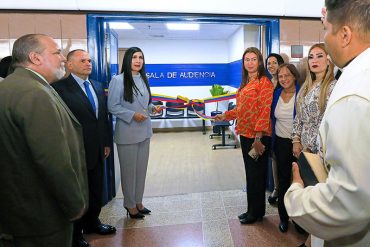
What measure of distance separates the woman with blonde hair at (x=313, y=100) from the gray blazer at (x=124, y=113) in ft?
4.57

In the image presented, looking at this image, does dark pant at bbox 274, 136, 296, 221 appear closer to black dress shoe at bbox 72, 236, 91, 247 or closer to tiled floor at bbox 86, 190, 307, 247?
tiled floor at bbox 86, 190, 307, 247

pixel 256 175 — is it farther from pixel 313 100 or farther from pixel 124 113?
pixel 124 113

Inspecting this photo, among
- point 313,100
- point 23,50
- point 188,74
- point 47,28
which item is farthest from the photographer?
point 188,74

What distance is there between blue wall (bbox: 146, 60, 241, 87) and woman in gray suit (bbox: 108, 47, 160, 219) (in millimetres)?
5121

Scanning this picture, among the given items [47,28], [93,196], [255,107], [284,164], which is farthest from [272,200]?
[47,28]

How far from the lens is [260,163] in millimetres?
2648

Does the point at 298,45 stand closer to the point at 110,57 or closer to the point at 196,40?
the point at 110,57

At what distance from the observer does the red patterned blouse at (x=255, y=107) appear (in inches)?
99.7

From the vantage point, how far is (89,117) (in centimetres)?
238

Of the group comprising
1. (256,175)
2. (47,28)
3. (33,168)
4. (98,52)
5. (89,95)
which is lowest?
(256,175)

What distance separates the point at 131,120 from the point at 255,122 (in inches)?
45.0

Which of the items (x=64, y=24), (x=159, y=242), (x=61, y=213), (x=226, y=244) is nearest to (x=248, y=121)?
(x=226, y=244)

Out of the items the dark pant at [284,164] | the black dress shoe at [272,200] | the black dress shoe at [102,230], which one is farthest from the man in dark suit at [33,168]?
the black dress shoe at [272,200]

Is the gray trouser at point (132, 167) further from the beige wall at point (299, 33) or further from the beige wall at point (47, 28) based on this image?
the beige wall at point (299, 33)
